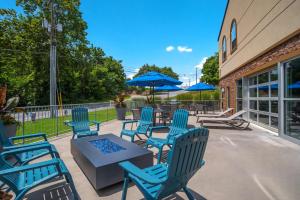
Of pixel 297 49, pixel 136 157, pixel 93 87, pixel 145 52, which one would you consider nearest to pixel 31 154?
pixel 136 157

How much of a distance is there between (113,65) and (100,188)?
36.5 m

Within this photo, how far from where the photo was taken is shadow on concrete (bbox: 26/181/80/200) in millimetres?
2579

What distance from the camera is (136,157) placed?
3.08 m

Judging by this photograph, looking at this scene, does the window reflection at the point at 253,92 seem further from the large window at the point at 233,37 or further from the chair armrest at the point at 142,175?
the chair armrest at the point at 142,175

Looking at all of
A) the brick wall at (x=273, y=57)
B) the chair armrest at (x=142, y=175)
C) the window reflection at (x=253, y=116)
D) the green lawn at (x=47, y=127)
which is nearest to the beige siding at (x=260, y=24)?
the brick wall at (x=273, y=57)

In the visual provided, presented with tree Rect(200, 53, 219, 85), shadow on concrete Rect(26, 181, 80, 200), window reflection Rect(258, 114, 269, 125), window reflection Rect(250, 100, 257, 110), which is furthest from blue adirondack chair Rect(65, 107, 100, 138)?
tree Rect(200, 53, 219, 85)

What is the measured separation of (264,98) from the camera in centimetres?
723

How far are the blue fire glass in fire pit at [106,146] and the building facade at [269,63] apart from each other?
17.0ft

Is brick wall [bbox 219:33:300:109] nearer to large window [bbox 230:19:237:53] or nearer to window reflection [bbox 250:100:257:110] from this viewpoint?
window reflection [bbox 250:100:257:110]

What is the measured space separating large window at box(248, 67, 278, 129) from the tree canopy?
20610mm

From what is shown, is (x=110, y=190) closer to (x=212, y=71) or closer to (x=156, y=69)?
(x=212, y=71)

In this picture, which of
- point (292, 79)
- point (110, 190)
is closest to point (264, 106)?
point (292, 79)

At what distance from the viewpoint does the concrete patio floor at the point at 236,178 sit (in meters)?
2.61

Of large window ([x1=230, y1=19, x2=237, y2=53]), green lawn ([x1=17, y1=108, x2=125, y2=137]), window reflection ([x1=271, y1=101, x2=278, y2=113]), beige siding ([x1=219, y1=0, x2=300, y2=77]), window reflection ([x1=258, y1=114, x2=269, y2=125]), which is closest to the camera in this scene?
beige siding ([x1=219, y1=0, x2=300, y2=77])
